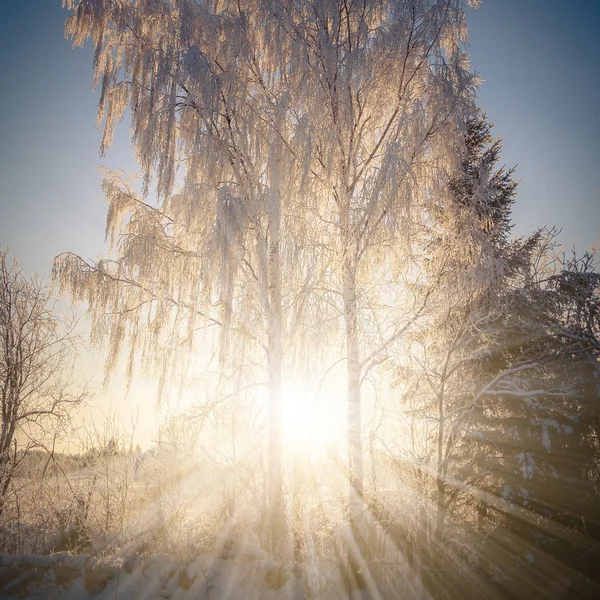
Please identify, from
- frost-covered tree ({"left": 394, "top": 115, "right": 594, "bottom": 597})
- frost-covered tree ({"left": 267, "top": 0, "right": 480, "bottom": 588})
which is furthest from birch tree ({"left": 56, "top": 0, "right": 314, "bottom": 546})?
frost-covered tree ({"left": 394, "top": 115, "right": 594, "bottom": 597})

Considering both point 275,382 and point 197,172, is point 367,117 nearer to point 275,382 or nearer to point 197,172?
point 197,172

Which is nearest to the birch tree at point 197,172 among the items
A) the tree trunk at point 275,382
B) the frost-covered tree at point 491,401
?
the tree trunk at point 275,382

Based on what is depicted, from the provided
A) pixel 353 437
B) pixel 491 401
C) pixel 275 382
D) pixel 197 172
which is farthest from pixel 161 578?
pixel 491 401

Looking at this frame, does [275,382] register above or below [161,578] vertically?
above

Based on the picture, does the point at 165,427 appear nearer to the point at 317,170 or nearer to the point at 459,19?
the point at 317,170

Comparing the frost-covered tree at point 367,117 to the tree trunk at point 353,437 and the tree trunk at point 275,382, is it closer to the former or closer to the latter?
the tree trunk at point 353,437

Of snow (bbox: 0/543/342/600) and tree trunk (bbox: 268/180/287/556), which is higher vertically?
tree trunk (bbox: 268/180/287/556)

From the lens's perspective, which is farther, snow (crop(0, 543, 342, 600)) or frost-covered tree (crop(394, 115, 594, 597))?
frost-covered tree (crop(394, 115, 594, 597))

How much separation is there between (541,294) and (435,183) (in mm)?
2323

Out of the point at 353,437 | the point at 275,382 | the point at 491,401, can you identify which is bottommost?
the point at 353,437

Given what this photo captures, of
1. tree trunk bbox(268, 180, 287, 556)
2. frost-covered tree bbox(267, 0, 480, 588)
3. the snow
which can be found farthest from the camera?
frost-covered tree bbox(267, 0, 480, 588)

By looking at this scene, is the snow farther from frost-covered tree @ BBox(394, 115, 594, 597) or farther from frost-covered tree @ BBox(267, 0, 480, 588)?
frost-covered tree @ BBox(394, 115, 594, 597)

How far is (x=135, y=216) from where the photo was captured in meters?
4.62

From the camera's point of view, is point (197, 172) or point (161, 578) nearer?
point (161, 578)
